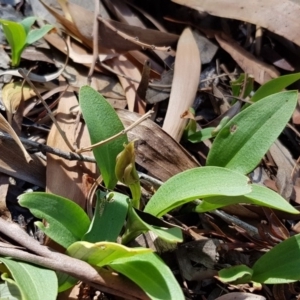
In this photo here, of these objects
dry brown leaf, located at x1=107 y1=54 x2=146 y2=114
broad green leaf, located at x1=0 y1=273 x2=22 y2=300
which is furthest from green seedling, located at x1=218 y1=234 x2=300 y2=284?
dry brown leaf, located at x1=107 y1=54 x2=146 y2=114

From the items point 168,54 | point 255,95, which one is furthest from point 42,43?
point 255,95

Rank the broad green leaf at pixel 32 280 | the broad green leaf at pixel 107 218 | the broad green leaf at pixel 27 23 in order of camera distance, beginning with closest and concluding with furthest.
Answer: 1. the broad green leaf at pixel 32 280
2. the broad green leaf at pixel 107 218
3. the broad green leaf at pixel 27 23

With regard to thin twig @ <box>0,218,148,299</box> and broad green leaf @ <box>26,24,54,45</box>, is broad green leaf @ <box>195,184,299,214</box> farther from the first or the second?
broad green leaf @ <box>26,24,54,45</box>

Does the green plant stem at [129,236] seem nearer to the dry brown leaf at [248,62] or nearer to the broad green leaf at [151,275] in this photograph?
the broad green leaf at [151,275]

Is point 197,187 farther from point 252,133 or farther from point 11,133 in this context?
point 11,133

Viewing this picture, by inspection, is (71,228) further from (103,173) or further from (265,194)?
(265,194)

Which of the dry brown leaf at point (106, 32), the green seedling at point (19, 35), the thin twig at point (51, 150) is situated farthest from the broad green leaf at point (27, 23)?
the thin twig at point (51, 150)
